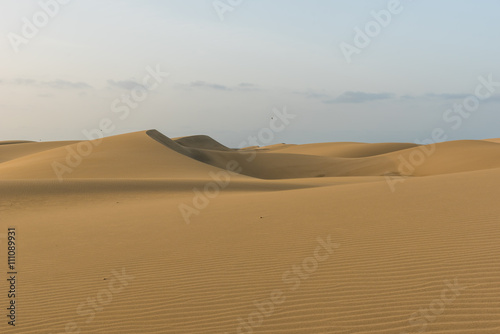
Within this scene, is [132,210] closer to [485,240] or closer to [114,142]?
[485,240]

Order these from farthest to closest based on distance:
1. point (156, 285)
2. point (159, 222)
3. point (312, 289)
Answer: point (159, 222), point (156, 285), point (312, 289)

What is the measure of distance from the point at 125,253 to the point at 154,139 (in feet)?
94.5

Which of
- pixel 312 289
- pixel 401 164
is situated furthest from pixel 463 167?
pixel 312 289

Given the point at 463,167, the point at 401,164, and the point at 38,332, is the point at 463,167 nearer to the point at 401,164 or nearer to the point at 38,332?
the point at 401,164

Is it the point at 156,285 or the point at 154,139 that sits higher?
the point at 154,139

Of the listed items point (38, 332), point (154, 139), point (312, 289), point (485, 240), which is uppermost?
point (154, 139)

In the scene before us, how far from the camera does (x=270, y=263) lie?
6.38m

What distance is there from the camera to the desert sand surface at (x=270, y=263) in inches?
177

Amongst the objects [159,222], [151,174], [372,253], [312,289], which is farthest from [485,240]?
[151,174]

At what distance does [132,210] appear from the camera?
13.0m

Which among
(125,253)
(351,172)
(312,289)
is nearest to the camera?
(312,289)

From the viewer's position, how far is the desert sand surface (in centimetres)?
450

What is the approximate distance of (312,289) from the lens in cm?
515

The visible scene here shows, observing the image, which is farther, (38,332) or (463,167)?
(463,167)
